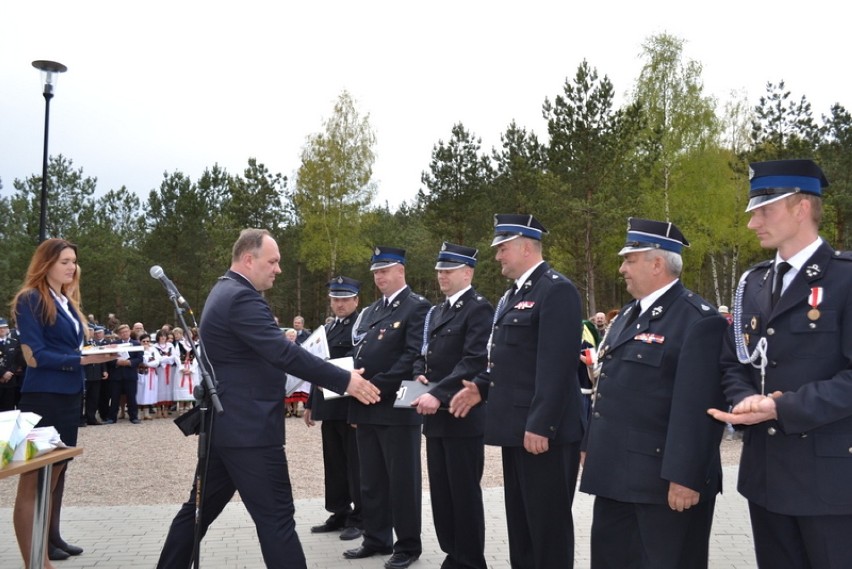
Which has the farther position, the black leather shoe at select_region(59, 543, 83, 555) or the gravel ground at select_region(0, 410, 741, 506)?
the gravel ground at select_region(0, 410, 741, 506)

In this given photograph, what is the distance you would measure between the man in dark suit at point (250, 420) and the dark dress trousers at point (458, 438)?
1.11 metres

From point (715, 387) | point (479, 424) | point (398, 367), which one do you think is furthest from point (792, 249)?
point (398, 367)

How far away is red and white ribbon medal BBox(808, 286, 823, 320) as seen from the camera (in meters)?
2.96

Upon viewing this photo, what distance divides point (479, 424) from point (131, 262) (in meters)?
42.4

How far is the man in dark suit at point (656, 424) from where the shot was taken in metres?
3.39

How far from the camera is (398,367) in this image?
586cm

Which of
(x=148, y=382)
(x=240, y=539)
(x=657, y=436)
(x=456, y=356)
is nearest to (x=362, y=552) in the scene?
(x=240, y=539)

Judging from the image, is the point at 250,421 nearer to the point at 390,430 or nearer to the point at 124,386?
the point at 390,430

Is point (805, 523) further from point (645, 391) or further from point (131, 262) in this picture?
point (131, 262)

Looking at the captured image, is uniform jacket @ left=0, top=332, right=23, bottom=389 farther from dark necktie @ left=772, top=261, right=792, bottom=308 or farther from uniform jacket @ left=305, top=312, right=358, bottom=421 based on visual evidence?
dark necktie @ left=772, top=261, right=792, bottom=308

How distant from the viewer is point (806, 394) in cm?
282

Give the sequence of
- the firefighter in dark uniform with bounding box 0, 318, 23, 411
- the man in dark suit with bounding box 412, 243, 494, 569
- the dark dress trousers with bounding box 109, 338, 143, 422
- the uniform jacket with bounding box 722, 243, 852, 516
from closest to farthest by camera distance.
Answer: the uniform jacket with bounding box 722, 243, 852, 516 → the man in dark suit with bounding box 412, 243, 494, 569 → the firefighter in dark uniform with bounding box 0, 318, 23, 411 → the dark dress trousers with bounding box 109, 338, 143, 422

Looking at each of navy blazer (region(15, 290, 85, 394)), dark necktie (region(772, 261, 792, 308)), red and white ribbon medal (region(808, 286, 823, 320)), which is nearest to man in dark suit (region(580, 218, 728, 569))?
dark necktie (region(772, 261, 792, 308))

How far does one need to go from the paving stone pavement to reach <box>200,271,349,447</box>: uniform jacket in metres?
1.86
